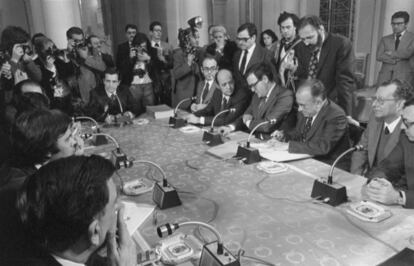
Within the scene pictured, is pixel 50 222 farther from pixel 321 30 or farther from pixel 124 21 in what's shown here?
pixel 124 21

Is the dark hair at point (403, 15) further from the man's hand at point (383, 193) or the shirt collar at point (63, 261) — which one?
the shirt collar at point (63, 261)

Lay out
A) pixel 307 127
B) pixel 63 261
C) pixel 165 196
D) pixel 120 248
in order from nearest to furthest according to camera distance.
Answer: pixel 63 261 < pixel 120 248 < pixel 165 196 < pixel 307 127

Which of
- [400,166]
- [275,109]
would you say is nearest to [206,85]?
[275,109]

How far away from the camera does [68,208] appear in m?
1.04

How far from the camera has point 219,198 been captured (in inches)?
81.3

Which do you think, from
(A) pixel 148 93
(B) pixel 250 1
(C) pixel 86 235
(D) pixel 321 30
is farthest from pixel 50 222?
(B) pixel 250 1

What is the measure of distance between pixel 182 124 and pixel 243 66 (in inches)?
43.0

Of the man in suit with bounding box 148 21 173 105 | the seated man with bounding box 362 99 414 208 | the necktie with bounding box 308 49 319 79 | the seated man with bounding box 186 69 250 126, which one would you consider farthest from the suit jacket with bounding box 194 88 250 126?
the seated man with bounding box 362 99 414 208

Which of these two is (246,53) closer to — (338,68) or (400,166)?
(338,68)

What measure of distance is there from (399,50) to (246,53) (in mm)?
2493

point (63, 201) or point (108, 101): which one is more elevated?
point (63, 201)

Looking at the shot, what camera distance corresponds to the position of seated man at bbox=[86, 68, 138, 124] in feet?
13.3

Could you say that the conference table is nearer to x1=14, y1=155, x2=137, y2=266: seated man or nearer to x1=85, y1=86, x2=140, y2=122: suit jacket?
x1=14, y1=155, x2=137, y2=266: seated man

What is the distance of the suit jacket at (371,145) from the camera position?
2.61m
